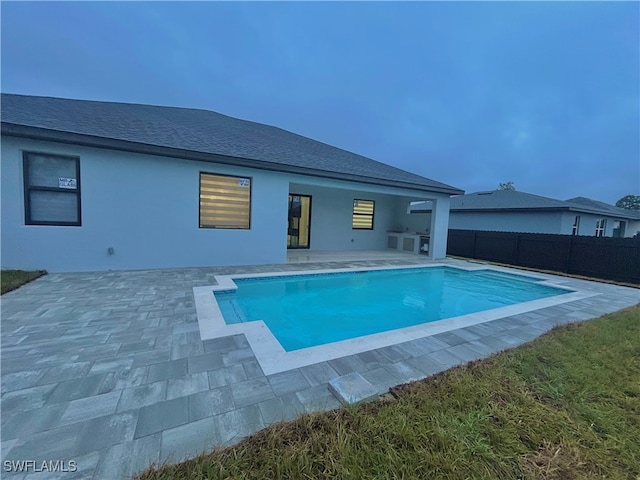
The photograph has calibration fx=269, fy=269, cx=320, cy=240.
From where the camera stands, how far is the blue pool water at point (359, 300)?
4383mm

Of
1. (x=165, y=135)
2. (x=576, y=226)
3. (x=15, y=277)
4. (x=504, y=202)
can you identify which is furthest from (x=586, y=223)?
(x=15, y=277)

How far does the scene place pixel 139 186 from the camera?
6.58 metres

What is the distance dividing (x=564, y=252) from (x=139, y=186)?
1345 centimetres

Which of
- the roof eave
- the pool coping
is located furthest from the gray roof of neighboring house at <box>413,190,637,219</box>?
the pool coping

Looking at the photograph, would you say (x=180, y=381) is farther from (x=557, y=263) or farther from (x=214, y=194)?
(x=557, y=263)

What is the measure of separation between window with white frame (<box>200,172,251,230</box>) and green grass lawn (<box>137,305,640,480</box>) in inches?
261

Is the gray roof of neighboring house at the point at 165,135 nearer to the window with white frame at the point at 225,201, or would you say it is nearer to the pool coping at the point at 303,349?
the window with white frame at the point at 225,201

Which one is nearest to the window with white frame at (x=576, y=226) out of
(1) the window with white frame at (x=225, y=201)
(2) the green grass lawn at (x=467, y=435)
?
(2) the green grass lawn at (x=467, y=435)

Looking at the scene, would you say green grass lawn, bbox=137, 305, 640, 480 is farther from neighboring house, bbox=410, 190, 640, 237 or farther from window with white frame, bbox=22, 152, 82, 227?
neighboring house, bbox=410, 190, 640, 237

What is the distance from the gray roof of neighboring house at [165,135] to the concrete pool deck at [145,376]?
11.3 ft

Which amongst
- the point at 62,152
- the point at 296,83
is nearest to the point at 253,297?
the point at 62,152

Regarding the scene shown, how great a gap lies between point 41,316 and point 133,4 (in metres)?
12.3

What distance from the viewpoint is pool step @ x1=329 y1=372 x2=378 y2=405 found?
212cm

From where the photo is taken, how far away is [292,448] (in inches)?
64.9
